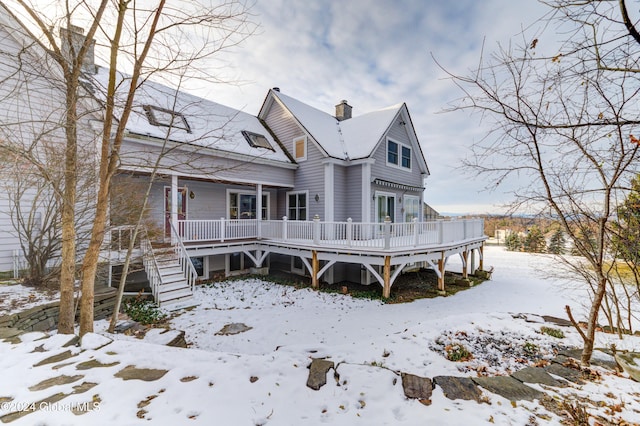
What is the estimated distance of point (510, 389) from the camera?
300cm

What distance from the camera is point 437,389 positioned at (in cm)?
282

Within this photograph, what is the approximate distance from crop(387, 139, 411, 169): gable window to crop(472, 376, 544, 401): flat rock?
1054cm

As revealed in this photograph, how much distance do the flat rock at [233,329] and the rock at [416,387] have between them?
13.7 ft

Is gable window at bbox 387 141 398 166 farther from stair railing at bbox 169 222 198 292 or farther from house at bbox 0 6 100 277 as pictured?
house at bbox 0 6 100 277

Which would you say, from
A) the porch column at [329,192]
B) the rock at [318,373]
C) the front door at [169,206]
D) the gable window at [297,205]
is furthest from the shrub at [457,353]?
the front door at [169,206]

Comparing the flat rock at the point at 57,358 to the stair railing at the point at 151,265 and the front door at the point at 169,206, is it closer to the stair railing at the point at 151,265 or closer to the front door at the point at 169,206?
the stair railing at the point at 151,265

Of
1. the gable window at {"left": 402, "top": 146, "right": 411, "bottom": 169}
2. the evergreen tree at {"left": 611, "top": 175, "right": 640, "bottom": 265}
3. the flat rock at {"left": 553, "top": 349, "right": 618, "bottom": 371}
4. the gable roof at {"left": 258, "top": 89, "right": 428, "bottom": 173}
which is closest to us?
the flat rock at {"left": 553, "top": 349, "right": 618, "bottom": 371}

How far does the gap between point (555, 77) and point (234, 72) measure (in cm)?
439

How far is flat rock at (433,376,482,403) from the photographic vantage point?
8.95 feet

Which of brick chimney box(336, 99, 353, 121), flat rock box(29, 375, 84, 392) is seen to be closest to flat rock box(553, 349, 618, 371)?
flat rock box(29, 375, 84, 392)

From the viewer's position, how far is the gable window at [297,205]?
40.5 feet

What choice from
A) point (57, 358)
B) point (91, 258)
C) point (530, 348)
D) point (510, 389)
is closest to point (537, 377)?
point (510, 389)

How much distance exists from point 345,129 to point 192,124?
7.53m

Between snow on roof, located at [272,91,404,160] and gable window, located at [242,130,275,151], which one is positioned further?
gable window, located at [242,130,275,151]
